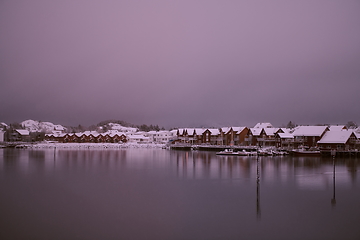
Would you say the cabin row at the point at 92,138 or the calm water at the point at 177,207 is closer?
the calm water at the point at 177,207

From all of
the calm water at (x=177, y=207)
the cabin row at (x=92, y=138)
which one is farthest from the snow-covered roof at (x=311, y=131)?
the cabin row at (x=92, y=138)

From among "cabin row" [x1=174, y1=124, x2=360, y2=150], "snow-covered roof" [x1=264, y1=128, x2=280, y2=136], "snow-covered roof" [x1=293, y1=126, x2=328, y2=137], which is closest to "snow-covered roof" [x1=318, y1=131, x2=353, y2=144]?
"cabin row" [x1=174, y1=124, x2=360, y2=150]

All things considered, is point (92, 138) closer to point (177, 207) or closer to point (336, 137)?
point (336, 137)

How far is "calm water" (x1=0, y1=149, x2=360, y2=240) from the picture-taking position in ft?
43.3

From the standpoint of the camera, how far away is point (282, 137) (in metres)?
58.7

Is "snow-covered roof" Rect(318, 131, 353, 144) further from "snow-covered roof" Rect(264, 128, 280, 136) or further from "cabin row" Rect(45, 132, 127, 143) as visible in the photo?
"cabin row" Rect(45, 132, 127, 143)

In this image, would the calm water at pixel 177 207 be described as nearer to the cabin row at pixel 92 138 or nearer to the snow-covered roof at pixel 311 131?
the snow-covered roof at pixel 311 131

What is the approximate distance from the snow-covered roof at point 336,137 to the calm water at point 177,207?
25.8m

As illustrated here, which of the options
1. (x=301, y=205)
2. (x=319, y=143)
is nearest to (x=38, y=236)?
(x=301, y=205)

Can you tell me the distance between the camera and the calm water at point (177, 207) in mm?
13203

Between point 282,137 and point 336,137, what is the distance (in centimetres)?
953

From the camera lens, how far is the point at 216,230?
13.4 metres

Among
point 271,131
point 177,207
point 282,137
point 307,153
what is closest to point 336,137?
point 307,153

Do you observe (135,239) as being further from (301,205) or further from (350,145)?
(350,145)
